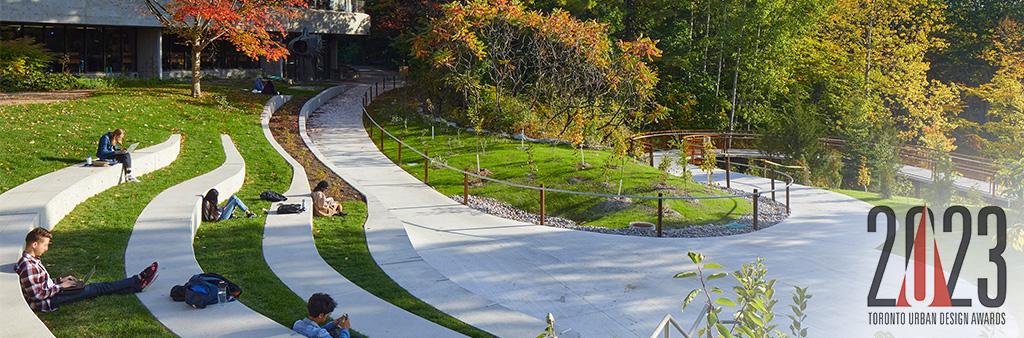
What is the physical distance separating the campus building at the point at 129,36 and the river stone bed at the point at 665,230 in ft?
62.2

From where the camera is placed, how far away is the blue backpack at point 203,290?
7488 mm

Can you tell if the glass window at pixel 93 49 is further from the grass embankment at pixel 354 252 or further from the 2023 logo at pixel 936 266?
the 2023 logo at pixel 936 266

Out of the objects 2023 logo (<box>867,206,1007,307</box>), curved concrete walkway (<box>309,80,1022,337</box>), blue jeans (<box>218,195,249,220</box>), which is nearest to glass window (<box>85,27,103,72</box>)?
curved concrete walkway (<box>309,80,1022,337</box>)

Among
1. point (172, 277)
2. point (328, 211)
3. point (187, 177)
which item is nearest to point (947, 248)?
point (328, 211)

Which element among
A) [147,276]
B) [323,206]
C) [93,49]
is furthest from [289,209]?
[93,49]

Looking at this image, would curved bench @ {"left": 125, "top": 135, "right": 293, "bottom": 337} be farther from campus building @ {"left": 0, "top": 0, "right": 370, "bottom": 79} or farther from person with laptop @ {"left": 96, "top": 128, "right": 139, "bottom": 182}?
campus building @ {"left": 0, "top": 0, "right": 370, "bottom": 79}

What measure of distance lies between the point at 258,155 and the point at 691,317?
13.3 m

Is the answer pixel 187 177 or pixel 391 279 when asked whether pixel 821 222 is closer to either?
pixel 391 279

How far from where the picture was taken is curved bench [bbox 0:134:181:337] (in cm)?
682

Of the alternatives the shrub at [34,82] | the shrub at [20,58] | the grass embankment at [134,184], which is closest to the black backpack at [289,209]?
the grass embankment at [134,184]

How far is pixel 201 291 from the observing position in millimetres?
7504

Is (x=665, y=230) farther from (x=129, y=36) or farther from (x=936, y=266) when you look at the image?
(x=129, y=36)

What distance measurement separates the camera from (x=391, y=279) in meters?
9.49

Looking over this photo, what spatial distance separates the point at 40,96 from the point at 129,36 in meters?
15.2
